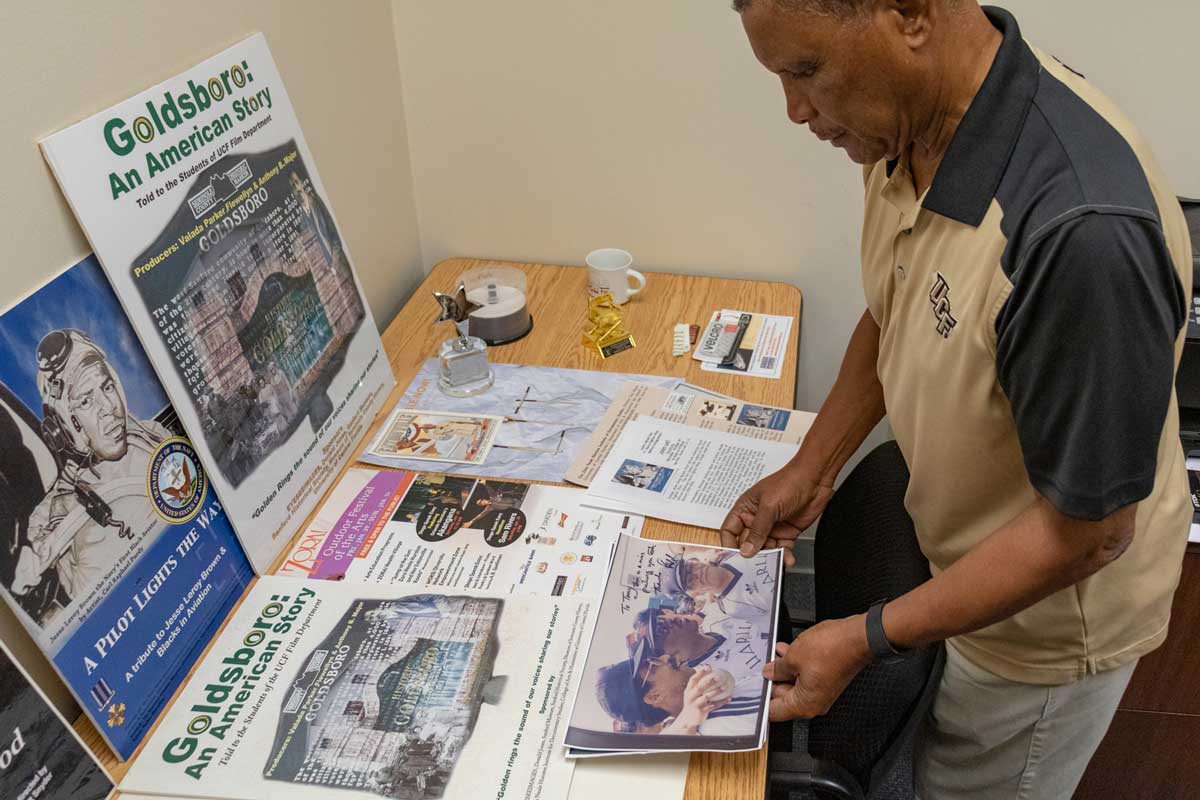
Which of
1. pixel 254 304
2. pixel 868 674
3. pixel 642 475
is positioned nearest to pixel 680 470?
pixel 642 475

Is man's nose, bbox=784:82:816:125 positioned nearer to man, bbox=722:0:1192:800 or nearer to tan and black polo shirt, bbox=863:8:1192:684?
man, bbox=722:0:1192:800

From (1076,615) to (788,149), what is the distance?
106 centimetres

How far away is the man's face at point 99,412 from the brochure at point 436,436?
447 mm

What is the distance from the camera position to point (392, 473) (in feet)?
4.45

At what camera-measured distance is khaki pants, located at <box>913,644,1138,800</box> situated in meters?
1.09

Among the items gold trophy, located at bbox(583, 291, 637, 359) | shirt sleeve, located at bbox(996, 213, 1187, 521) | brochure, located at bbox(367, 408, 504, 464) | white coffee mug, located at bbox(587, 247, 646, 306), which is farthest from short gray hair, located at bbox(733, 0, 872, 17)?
white coffee mug, located at bbox(587, 247, 646, 306)

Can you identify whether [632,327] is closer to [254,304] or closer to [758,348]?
[758,348]

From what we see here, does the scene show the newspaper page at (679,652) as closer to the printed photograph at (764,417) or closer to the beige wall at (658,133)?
the printed photograph at (764,417)

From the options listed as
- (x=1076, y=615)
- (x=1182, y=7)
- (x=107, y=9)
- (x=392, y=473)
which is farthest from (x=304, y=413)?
(x=1182, y=7)

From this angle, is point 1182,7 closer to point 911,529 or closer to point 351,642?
point 911,529

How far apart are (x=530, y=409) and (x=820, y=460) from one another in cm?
48

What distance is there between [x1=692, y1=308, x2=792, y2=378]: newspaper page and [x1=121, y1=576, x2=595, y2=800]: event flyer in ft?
2.10

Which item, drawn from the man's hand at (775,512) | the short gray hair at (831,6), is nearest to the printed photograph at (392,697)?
the man's hand at (775,512)

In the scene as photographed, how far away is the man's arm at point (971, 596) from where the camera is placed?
0.84 metres
